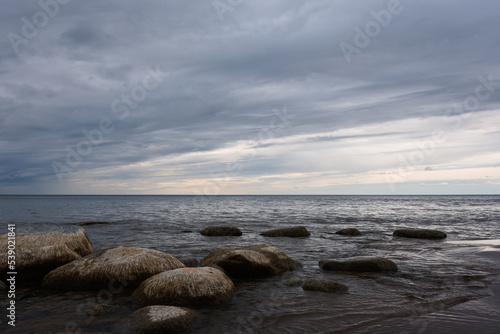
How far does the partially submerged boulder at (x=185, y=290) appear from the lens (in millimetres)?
6797

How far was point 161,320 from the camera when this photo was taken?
549cm

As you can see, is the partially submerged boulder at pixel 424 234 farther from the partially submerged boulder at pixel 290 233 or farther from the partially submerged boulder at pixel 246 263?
the partially submerged boulder at pixel 246 263

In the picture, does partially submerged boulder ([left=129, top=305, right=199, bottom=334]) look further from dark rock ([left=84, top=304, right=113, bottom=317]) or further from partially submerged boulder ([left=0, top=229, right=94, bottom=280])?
partially submerged boulder ([left=0, top=229, right=94, bottom=280])

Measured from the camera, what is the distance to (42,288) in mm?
8273

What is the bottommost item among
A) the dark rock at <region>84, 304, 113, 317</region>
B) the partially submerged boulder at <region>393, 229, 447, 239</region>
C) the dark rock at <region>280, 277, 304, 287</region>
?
the partially submerged boulder at <region>393, 229, 447, 239</region>

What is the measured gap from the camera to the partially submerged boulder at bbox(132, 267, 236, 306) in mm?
6797

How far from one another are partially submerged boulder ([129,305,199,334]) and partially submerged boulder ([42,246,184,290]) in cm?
235

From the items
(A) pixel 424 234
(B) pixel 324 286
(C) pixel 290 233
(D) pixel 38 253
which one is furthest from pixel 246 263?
(A) pixel 424 234

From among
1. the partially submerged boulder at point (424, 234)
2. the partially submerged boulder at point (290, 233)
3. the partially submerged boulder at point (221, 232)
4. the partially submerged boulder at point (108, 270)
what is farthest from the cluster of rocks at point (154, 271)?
the partially submerged boulder at point (424, 234)

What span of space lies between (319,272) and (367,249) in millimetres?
5326

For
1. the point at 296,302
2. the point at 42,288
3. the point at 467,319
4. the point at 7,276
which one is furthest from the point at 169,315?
the point at 7,276

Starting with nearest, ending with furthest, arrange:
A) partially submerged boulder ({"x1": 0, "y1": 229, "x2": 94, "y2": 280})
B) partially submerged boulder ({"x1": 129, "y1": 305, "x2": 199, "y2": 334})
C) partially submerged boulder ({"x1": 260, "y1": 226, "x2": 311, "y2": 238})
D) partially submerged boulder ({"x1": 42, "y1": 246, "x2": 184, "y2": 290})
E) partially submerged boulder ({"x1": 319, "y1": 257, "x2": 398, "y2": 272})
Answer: partially submerged boulder ({"x1": 129, "y1": 305, "x2": 199, "y2": 334})
partially submerged boulder ({"x1": 42, "y1": 246, "x2": 184, "y2": 290})
partially submerged boulder ({"x1": 0, "y1": 229, "x2": 94, "y2": 280})
partially submerged boulder ({"x1": 319, "y1": 257, "x2": 398, "y2": 272})
partially submerged boulder ({"x1": 260, "y1": 226, "x2": 311, "y2": 238})

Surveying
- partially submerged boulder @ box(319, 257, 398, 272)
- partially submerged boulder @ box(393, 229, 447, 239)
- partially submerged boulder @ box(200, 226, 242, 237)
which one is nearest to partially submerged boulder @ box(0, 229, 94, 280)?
partially submerged boulder @ box(319, 257, 398, 272)

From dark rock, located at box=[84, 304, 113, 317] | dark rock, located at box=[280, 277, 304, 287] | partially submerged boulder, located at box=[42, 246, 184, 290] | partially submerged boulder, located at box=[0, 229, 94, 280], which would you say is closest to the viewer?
dark rock, located at box=[84, 304, 113, 317]
